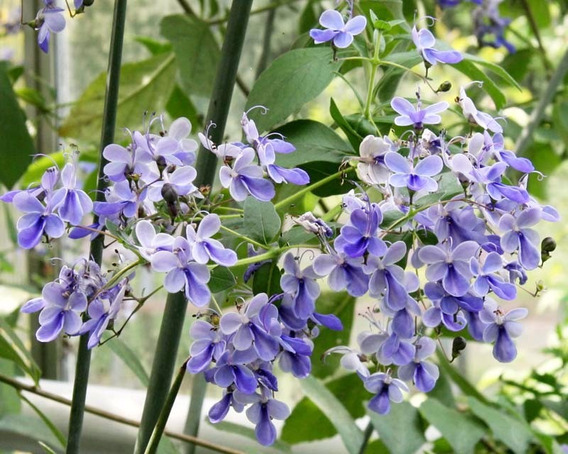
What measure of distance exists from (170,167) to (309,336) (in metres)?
0.07

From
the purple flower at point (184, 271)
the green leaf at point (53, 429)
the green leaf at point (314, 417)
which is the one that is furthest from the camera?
the green leaf at point (314, 417)

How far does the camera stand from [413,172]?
0.23 meters

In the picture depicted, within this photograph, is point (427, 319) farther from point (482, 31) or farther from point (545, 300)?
point (545, 300)

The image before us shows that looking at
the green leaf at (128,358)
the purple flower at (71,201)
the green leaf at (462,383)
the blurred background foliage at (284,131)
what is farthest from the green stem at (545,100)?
the purple flower at (71,201)

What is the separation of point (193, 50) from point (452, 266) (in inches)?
13.8

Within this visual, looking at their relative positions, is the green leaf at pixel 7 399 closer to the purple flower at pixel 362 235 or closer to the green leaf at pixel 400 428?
the green leaf at pixel 400 428

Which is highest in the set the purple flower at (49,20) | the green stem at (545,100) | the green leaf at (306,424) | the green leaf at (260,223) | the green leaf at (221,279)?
the purple flower at (49,20)

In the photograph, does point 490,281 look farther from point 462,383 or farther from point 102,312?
point 462,383

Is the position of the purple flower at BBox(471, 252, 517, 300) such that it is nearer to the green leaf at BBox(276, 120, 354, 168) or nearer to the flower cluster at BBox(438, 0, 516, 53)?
the green leaf at BBox(276, 120, 354, 168)

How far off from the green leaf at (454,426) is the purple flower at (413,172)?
0.28m

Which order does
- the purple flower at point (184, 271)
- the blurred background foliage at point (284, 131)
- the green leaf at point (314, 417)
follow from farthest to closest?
1. the green leaf at point (314, 417)
2. the blurred background foliage at point (284, 131)
3. the purple flower at point (184, 271)

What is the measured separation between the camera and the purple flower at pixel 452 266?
231mm

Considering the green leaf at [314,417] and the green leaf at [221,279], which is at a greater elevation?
the green leaf at [221,279]

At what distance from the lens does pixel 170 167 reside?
0.81 feet
